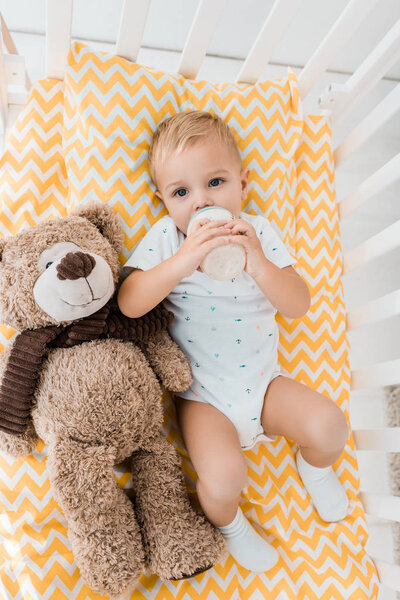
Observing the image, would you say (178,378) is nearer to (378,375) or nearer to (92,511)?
(92,511)

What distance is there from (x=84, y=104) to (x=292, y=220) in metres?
0.49

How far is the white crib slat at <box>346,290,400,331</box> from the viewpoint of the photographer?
39.6 inches

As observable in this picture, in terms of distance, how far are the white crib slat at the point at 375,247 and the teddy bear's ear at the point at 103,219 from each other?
1.66 feet

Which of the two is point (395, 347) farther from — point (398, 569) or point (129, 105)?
point (129, 105)

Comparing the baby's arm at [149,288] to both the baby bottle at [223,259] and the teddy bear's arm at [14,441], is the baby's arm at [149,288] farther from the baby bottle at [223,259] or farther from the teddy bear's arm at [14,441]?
the teddy bear's arm at [14,441]

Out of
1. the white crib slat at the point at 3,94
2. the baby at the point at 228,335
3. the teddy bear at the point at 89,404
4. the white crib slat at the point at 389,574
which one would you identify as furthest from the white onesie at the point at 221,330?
the white crib slat at the point at 3,94

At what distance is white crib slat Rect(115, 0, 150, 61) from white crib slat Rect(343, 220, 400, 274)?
60cm

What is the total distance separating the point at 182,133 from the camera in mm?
954

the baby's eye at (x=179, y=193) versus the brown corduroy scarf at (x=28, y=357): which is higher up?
the baby's eye at (x=179, y=193)

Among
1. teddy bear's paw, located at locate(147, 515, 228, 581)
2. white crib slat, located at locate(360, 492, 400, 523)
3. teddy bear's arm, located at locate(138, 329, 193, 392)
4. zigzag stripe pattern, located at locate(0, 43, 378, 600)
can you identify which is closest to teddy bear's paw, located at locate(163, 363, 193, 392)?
teddy bear's arm, located at locate(138, 329, 193, 392)

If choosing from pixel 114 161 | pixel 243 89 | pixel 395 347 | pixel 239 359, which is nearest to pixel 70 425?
pixel 239 359

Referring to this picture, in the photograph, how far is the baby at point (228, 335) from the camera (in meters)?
0.89

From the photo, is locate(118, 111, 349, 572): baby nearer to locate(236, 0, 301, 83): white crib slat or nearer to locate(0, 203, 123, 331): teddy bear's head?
locate(0, 203, 123, 331): teddy bear's head

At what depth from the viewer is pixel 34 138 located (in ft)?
3.54
